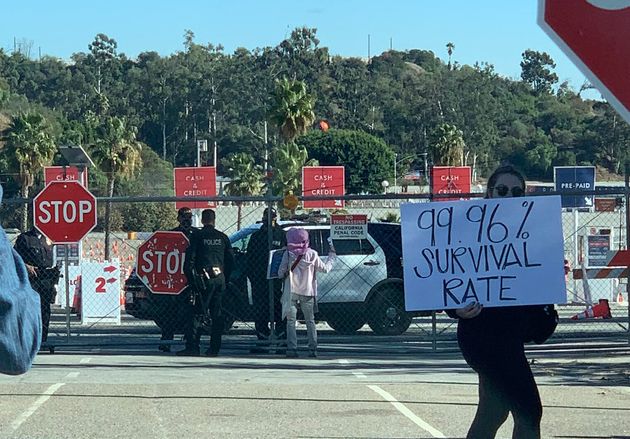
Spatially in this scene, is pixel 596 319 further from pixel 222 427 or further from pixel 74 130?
pixel 74 130

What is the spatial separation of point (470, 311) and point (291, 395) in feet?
17.7

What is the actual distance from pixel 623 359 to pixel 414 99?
346 feet

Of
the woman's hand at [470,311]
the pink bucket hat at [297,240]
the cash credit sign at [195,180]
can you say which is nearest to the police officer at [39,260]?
the pink bucket hat at [297,240]

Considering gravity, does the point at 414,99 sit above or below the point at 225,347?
above

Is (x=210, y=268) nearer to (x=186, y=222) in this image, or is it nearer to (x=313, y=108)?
(x=186, y=222)

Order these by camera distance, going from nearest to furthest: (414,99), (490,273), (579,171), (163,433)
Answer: (490,273) < (163,433) < (579,171) < (414,99)

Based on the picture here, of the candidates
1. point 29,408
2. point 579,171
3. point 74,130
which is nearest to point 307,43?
point 74,130

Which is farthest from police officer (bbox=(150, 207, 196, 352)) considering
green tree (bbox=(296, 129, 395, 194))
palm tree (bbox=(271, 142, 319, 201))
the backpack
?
green tree (bbox=(296, 129, 395, 194))

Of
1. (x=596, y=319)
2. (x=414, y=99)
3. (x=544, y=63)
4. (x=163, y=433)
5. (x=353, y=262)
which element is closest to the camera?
(x=163, y=433)

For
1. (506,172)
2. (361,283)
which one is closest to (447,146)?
(361,283)

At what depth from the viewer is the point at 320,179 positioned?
39000 mm

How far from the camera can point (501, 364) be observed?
5.60 metres

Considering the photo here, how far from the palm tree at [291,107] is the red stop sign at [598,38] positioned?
2332 inches

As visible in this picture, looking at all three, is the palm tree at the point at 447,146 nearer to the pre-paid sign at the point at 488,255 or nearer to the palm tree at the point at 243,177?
the palm tree at the point at 243,177
